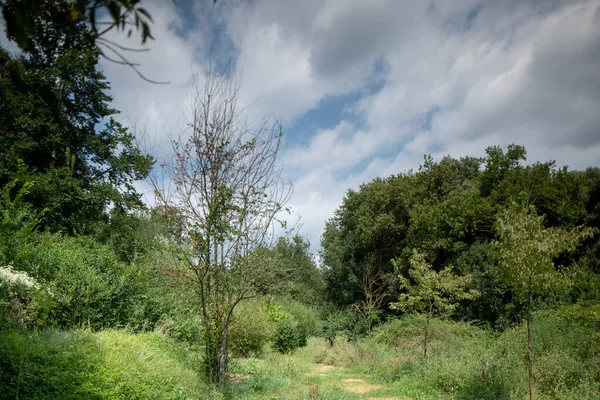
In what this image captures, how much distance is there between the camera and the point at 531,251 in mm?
6801

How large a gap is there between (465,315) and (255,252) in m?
12.6

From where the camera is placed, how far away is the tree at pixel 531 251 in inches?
265

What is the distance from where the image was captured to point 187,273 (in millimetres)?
7355

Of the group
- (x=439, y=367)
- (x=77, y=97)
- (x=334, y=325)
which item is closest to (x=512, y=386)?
(x=439, y=367)

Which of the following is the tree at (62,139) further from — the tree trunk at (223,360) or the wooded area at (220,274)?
the tree trunk at (223,360)

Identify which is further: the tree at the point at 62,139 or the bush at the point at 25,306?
the tree at the point at 62,139

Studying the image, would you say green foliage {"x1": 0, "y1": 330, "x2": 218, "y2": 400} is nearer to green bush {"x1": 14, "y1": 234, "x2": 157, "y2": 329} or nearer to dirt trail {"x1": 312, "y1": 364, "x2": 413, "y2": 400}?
green bush {"x1": 14, "y1": 234, "x2": 157, "y2": 329}

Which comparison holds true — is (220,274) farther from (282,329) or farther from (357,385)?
(282,329)

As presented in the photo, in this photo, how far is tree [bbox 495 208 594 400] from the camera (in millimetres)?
6723

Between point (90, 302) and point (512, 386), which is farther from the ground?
point (90, 302)

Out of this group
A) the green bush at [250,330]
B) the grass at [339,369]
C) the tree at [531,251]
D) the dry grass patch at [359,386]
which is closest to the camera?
the grass at [339,369]

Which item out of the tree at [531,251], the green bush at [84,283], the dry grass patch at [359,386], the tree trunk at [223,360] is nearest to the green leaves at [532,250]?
Result: the tree at [531,251]

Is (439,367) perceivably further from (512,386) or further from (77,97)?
(77,97)

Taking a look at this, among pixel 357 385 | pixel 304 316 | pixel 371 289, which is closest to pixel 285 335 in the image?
pixel 304 316
